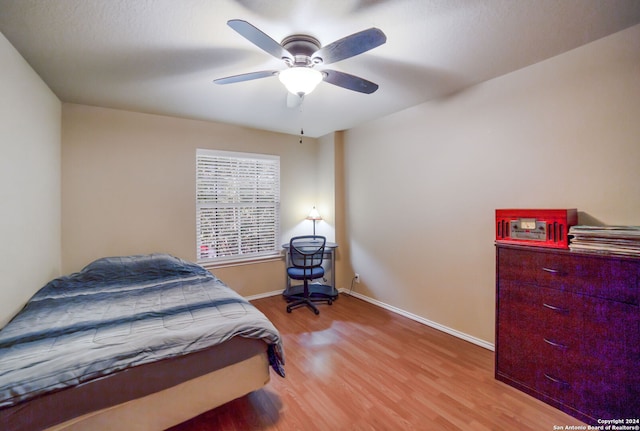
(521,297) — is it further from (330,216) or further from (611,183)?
(330,216)

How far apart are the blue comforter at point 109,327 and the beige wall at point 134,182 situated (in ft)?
1.67

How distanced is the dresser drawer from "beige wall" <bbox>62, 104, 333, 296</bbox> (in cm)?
302

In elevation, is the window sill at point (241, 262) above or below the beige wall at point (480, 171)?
below

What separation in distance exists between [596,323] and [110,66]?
373 centimetres

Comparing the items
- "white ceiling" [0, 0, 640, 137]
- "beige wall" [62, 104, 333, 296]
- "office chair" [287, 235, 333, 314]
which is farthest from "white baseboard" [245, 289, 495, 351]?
"white ceiling" [0, 0, 640, 137]

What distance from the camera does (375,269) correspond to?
3.58 metres

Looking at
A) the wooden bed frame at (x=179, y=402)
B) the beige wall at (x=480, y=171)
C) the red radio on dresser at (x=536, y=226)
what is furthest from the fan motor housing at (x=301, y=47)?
the wooden bed frame at (x=179, y=402)

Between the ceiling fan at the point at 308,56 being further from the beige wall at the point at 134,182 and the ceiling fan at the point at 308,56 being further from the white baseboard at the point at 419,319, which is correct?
the white baseboard at the point at 419,319

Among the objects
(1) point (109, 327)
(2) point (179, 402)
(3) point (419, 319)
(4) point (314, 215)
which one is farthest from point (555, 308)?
(4) point (314, 215)

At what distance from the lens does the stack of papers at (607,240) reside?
4.86 feet

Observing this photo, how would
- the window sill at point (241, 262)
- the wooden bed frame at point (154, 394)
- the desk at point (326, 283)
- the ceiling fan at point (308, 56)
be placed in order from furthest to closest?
the desk at point (326, 283)
the window sill at point (241, 262)
the ceiling fan at point (308, 56)
the wooden bed frame at point (154, 394)

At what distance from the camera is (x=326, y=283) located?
4.12 meters

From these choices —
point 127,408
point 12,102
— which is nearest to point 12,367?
point 127,408

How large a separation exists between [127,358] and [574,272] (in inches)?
102
